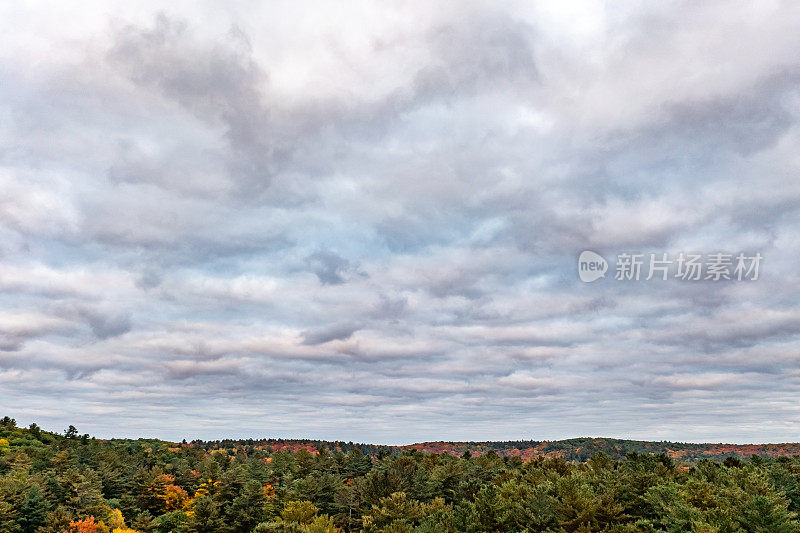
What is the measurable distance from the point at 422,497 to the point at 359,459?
50.7m

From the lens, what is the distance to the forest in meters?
66.9

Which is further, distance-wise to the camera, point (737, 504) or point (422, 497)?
point (422, 497)

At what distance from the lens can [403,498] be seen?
299ft

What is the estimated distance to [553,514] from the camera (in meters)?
69.8

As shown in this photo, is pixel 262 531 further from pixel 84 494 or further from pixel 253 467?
pixel 253 467

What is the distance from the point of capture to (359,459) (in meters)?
160

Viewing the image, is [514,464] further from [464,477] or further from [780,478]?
[780,478]

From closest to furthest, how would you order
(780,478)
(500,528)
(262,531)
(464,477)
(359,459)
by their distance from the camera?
(262,531) < (500,528) < (780,478) < (464,477) < (359,459)

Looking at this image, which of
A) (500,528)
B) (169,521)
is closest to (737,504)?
(500,528)

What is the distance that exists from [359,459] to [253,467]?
30.8 metres

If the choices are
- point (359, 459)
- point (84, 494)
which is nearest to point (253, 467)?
point (359, 459)

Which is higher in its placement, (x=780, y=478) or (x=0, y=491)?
(x=780, y=478)

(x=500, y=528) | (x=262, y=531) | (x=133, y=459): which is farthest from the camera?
(x=133, y=459)

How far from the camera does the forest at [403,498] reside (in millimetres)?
66938
